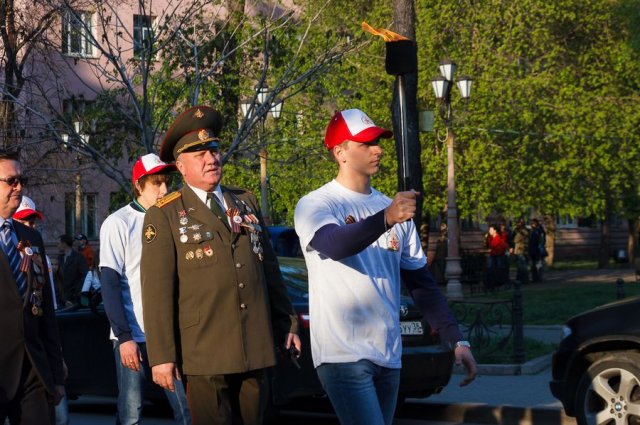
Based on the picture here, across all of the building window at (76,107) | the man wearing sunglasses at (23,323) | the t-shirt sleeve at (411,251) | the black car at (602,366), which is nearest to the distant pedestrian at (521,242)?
the building window at (76,107)

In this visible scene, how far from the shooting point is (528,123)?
39219 mm

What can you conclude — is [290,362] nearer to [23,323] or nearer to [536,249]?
[23,323]

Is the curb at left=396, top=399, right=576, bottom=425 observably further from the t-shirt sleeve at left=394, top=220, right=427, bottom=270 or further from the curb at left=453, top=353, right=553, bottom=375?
the t-shirt sleeve at left=394, top=220, right=427, bottom=270

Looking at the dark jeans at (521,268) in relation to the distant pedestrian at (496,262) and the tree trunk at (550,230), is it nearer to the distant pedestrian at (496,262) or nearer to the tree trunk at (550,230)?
the distant pedestrian at (496,262)

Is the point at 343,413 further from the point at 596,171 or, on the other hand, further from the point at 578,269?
the point at 578,269

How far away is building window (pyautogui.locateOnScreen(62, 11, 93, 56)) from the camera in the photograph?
605 inches

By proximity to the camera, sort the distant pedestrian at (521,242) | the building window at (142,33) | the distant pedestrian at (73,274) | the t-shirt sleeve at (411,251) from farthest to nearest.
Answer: the distant pedestrian at (521,242) → the distant pedestrian at (73,274) → the building window at (142,33) → the t-shirt sleeve at (411,251)

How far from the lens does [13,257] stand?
616 centimetres

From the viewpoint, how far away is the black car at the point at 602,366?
9.35 metres

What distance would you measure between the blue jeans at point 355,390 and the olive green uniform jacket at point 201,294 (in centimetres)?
34

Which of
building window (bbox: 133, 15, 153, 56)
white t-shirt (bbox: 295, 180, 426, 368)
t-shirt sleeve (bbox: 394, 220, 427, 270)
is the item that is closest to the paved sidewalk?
building window (bbox: 133, 15, 153, 56)

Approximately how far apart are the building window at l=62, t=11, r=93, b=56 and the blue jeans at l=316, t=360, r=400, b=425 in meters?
10.4

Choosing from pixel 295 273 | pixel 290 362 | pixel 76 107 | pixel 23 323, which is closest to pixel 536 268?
pixel 76 107

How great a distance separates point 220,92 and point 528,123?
20.3m
